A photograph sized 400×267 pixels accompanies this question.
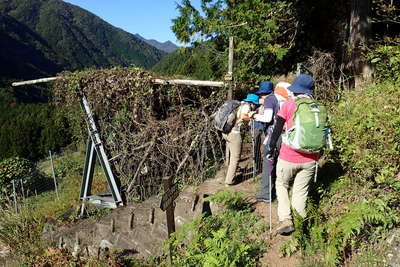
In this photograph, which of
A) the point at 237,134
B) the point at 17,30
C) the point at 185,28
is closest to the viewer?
the point at 237,134

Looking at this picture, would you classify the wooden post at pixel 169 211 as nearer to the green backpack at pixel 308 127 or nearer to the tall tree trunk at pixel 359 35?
the green backpack at pixel 308 127

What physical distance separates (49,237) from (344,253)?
5286 millimetres

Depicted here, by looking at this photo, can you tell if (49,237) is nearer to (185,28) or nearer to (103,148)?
(103,148)

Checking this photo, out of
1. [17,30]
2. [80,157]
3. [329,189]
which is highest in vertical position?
[17,30]

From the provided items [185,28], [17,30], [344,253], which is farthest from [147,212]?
[17,30]

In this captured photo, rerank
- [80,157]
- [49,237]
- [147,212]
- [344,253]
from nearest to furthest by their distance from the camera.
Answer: [344,253] < [147,212] < [49,237] < [80,157]

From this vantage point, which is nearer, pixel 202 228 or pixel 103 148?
pixel 202 228

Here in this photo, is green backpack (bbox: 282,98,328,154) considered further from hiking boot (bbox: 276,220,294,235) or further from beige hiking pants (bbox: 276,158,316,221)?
hiking boot (bbox: 276,220,294,235)

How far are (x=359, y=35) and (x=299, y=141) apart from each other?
5054mm

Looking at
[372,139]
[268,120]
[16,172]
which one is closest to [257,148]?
[268,120]

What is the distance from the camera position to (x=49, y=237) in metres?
5.92

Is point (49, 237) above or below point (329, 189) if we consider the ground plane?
below

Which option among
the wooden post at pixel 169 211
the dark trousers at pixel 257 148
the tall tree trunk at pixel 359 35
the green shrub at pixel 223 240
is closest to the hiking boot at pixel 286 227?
the green shrub at pixel 223 240

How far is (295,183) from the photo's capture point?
346 cm
